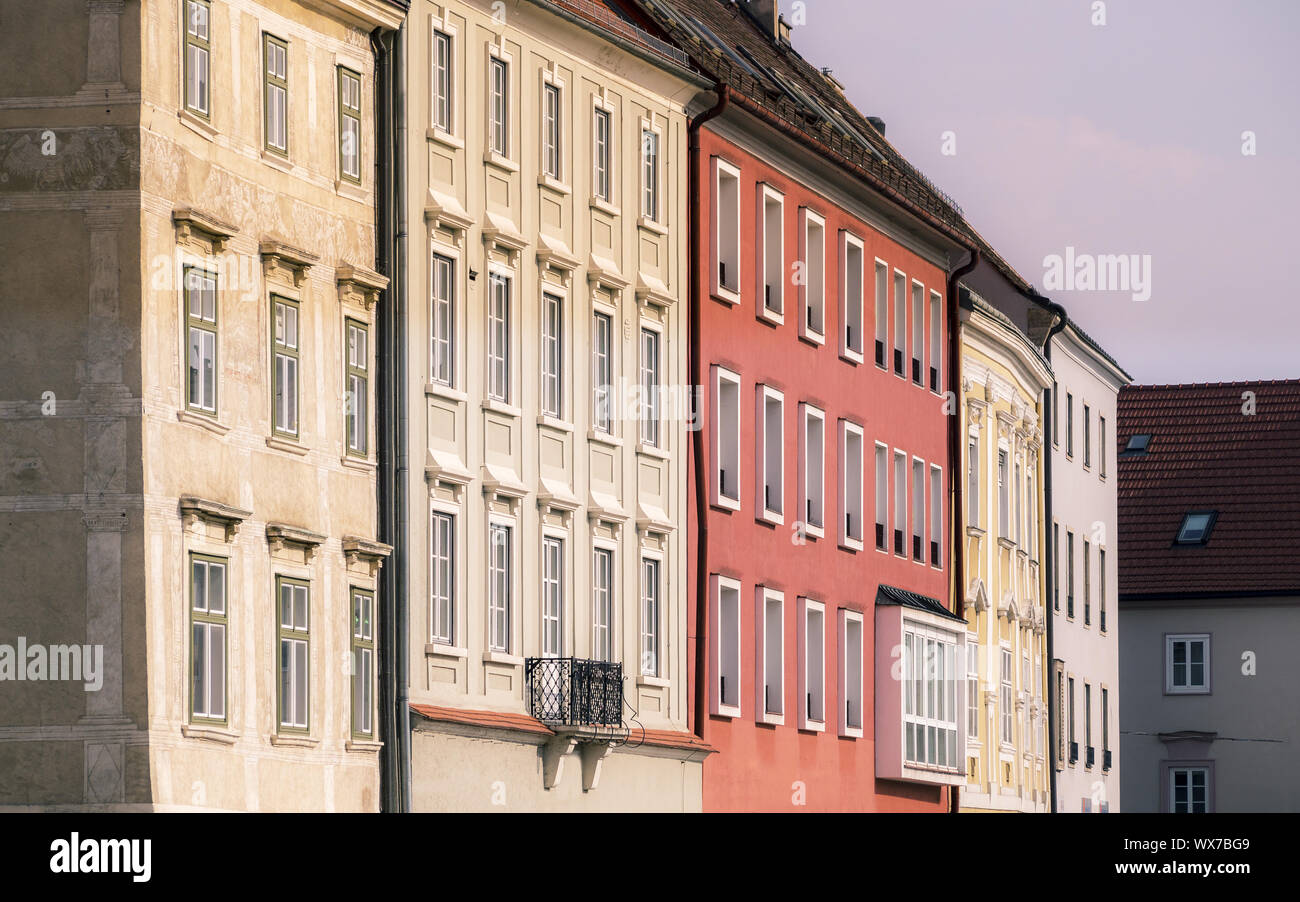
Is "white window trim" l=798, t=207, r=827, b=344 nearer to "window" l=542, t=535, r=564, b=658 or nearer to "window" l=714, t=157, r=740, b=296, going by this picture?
"window" l=714, t=157, r=740, b=296

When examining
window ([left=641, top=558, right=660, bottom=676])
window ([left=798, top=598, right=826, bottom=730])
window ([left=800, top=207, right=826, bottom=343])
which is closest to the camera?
window ([left=641, top=558, right=660, bottom=676])

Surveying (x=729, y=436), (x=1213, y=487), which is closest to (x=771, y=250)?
(x=729, y=436)

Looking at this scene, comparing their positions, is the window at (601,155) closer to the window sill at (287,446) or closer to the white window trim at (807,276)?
the white window trim at (807,276)

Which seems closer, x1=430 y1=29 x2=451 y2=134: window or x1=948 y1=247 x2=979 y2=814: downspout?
x1=430 y1=29 x2=451 y2=134: window

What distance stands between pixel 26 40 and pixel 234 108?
2.57 m

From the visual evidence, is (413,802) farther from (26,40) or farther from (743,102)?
(743,102)

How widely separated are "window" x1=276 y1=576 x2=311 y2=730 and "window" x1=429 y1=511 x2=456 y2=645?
3036 millimetres

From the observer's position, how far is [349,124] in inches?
1364

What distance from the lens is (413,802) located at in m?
34.2

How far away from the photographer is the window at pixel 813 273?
48406 millimetres

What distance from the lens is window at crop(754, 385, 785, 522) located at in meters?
46.2

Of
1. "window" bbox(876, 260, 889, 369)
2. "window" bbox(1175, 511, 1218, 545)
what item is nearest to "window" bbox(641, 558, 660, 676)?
"window" bbox(876, 260, 889, 369)

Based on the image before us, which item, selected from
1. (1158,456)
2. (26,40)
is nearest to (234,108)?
(26,40)

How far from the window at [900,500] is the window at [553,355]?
14.4 meters
